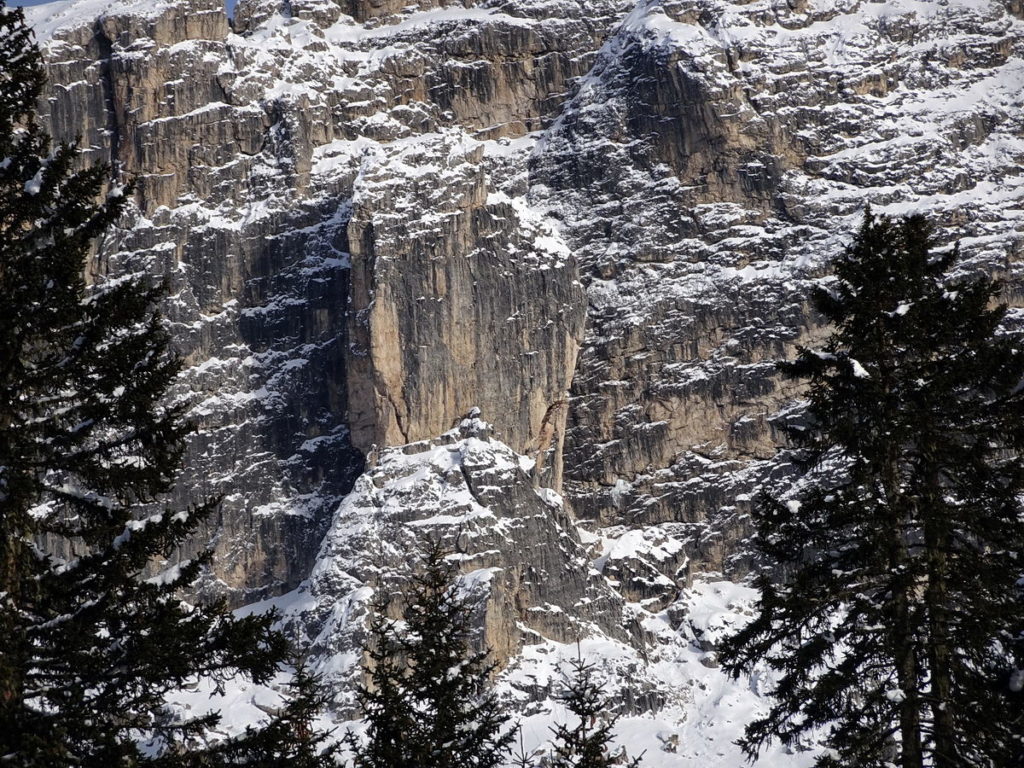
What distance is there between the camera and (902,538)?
70.0 ft

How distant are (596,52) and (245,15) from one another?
4377 centimetres

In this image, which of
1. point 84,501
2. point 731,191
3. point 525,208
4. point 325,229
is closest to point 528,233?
point 525,208

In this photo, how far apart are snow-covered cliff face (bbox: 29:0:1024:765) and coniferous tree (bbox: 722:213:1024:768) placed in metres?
123

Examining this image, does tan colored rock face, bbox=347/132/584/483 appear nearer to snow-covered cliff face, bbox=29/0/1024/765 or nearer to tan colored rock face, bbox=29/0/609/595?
tan colored rock face, bbox=29/0/609/595

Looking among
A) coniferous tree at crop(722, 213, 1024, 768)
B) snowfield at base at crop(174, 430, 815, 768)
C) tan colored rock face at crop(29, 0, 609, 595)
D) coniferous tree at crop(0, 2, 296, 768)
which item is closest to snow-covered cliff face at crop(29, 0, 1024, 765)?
tan colored rock face at crop(29, 0, 609, 595)

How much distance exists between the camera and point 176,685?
1839 cm

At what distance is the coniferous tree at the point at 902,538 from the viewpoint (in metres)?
20.1

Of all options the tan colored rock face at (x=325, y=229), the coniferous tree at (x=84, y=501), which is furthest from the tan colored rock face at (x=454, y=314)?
the coniferous tree at (x=84, y=501)

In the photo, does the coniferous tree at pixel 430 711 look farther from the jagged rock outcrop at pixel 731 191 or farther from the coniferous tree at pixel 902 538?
the jagged rock outcrop at pixel 731 191

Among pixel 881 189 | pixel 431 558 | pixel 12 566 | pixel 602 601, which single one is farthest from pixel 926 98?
pixel 12 566

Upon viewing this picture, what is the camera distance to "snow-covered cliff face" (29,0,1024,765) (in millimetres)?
156500

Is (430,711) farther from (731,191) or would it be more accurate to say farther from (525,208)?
(731,191)

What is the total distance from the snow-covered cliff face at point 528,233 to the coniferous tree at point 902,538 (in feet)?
402

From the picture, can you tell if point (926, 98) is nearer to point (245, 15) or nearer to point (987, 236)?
point (987, 236)
